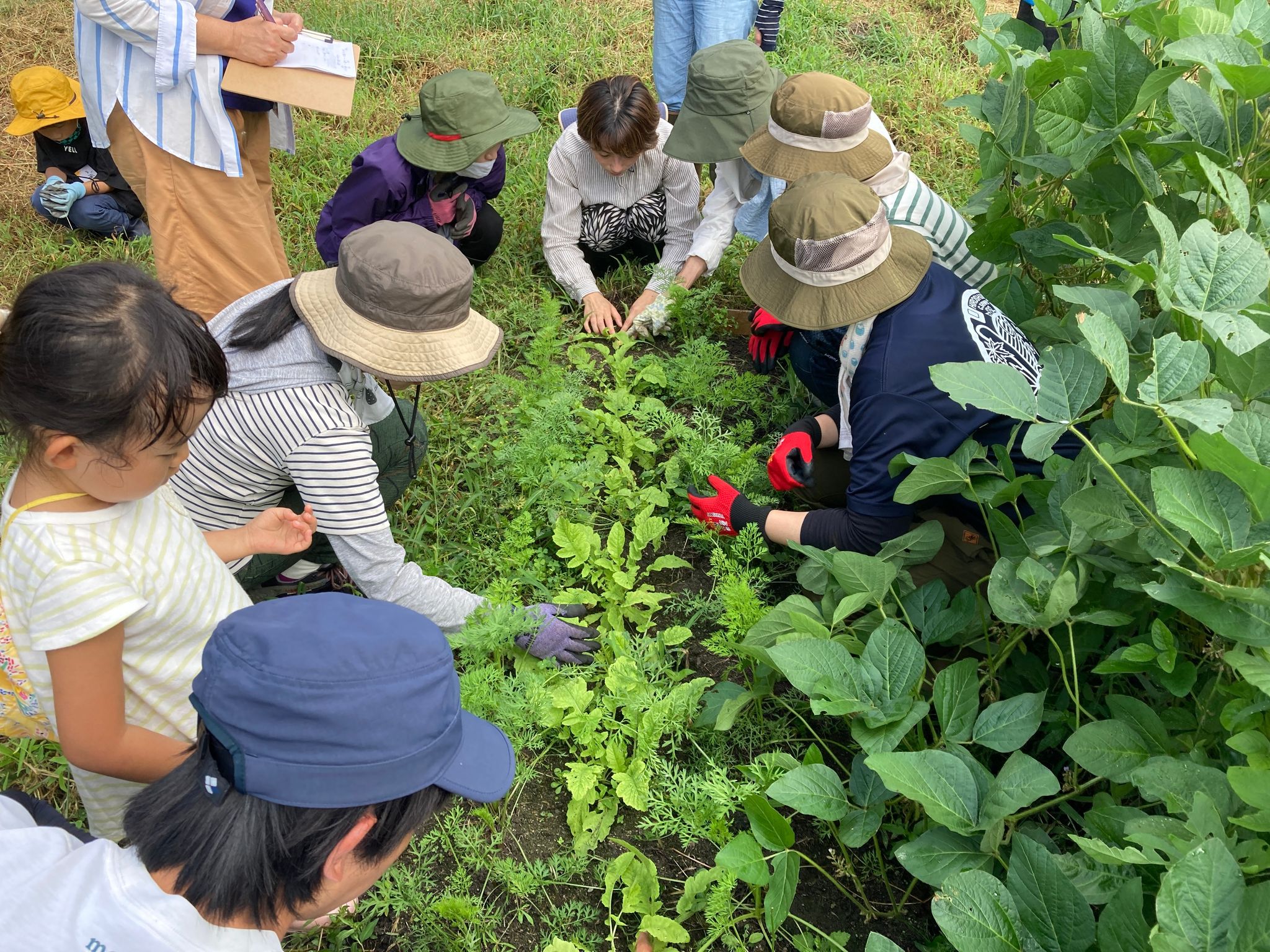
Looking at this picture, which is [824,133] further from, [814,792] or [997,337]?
[814,792]

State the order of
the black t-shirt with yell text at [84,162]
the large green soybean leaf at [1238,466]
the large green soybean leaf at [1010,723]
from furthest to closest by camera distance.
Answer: the black t-shirt with yell text at [84,162] → the large green soybean leaf at [1010,723] → the large green soybean leaf at [1238,466]

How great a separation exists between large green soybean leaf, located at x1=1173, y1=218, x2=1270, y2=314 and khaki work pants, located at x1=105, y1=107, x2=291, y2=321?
8.85ft

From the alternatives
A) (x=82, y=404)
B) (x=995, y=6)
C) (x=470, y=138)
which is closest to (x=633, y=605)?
(x=82, y=404)

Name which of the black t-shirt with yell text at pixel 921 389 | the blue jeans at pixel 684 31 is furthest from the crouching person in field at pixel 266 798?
the blue jeans at pixel 684 31

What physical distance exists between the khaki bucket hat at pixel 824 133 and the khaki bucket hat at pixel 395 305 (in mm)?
1061

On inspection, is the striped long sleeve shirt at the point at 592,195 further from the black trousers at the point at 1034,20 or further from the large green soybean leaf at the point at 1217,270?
the large green soybean leaf at the point at 1217,270

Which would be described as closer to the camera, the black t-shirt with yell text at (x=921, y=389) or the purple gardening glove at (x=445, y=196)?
the black t-shirt with yell text at (x=921, y=389)

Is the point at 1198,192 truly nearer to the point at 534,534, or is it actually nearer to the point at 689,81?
the point at 534,534

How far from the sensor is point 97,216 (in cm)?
388

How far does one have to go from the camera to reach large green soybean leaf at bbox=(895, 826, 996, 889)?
1.44 metres

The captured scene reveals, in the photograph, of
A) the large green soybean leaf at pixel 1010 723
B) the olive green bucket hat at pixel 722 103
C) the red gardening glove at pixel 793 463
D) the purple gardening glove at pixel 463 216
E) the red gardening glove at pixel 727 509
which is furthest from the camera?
the purple gardening glove at pixel 463 216

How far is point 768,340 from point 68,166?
3072 millimetres

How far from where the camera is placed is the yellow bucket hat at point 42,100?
4012 mm

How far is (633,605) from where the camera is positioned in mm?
2436
